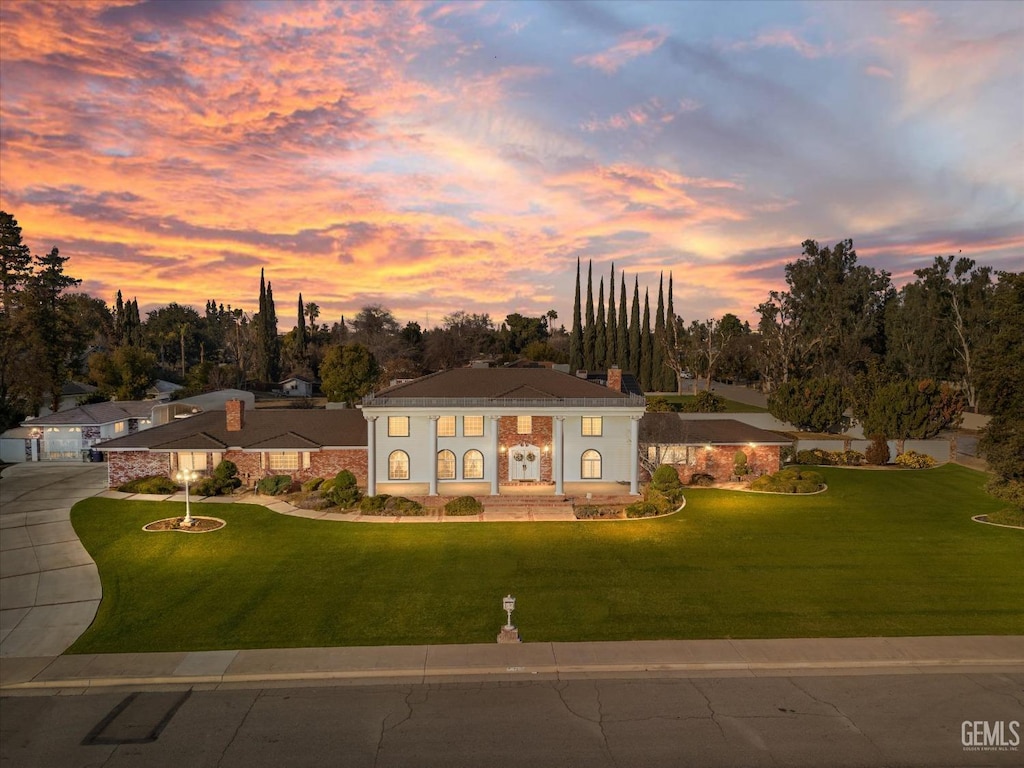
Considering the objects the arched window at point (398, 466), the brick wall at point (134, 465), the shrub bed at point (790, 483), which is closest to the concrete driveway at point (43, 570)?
the brick wall at point (134, 465)

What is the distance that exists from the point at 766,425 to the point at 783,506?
27.9 meters

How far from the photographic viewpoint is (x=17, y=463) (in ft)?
158

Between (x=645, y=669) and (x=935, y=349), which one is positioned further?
(x=935, y=349)

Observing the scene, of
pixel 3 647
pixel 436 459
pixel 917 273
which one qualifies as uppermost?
pixel 917 273

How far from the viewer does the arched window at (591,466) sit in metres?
38.0

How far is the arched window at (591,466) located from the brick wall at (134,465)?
2674 cm

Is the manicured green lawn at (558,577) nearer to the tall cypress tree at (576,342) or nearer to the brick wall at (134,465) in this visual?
the brick wall at (134,465)

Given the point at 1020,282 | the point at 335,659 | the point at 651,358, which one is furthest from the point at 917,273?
the point at 335,659

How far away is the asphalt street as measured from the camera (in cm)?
1276

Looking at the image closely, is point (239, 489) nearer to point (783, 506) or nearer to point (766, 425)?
point (783, 506)

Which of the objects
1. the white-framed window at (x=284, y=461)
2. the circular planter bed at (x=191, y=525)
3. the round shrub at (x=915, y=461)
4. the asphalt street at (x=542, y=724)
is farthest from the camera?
the round shrub at (x=915, y=461)

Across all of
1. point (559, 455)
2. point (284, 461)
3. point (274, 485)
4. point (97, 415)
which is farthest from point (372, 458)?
point (97, 415)

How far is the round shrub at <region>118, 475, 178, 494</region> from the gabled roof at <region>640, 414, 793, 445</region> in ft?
99.2

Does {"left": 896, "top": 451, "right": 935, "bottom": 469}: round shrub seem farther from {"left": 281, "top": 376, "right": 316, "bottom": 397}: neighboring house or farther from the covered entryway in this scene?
{"left": 281, "top": 376, "right": 316, "bottom": 397}: neighboring house
